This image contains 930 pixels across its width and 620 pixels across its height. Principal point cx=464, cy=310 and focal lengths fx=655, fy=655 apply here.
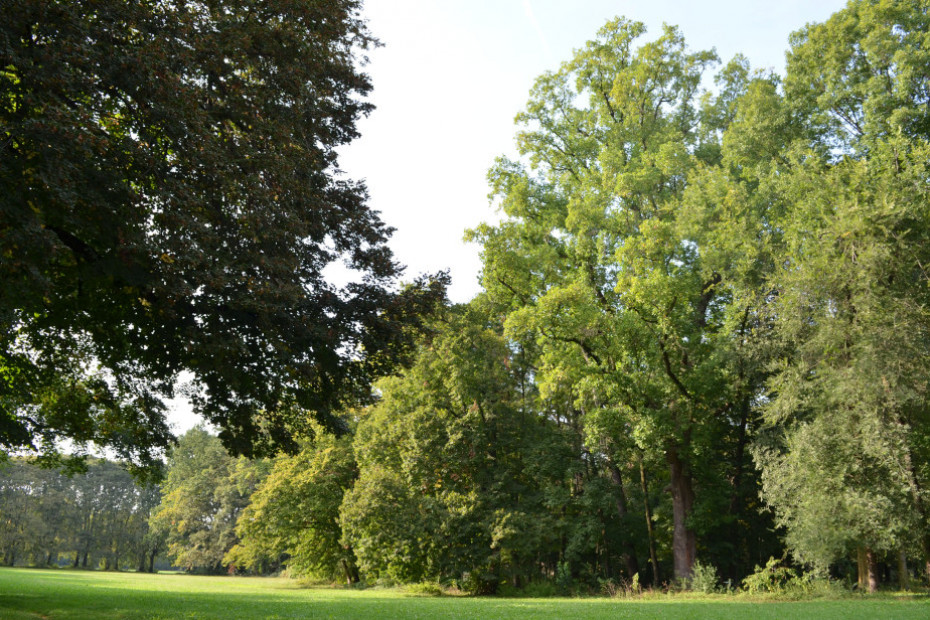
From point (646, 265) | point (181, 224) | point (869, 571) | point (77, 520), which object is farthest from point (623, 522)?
point (77, 520)

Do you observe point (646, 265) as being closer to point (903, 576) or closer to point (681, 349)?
point (681, 349)

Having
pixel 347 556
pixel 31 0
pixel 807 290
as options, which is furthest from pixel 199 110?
pixel 347 556

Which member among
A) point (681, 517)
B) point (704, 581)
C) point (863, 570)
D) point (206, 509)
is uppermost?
point (681, 517)

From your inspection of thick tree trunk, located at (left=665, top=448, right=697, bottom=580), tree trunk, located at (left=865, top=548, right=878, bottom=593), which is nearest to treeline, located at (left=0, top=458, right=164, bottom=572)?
thick tree trunk, located at (left=665, top=448, right=697, bottom=580)

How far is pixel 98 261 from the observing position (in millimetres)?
10430

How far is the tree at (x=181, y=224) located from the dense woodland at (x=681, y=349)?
2.00m

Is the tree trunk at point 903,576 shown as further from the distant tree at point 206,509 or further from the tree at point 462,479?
the distant tree at point 206,509

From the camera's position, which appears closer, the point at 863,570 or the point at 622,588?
the point at 863,570

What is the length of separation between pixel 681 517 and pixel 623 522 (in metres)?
6.19

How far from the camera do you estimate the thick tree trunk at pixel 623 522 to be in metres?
31.0

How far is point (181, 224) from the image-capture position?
30.4 ft

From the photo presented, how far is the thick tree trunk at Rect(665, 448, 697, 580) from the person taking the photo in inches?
1005

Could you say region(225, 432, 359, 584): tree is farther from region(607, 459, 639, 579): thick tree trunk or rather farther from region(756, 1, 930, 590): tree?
region(756, 1, 930, 590): tree

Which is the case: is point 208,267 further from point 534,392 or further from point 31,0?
point 534,392
